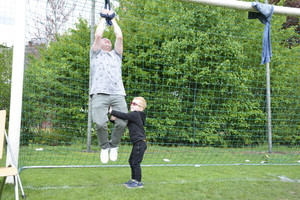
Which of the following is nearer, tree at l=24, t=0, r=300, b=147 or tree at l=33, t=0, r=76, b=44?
tree at l=33, t=0, r=76, b=44

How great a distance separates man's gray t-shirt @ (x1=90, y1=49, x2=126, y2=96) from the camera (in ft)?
11.1

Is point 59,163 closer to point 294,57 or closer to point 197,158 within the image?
point 197,158

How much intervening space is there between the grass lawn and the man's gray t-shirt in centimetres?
124

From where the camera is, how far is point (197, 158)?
5961mm

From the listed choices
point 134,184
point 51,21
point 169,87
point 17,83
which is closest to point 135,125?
point 134,184

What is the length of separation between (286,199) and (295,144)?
5.20 meters

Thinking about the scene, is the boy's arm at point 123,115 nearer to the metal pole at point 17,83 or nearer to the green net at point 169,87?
the metal pole at point 17,83

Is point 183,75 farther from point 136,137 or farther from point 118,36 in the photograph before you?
point 136,137

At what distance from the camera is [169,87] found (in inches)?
260

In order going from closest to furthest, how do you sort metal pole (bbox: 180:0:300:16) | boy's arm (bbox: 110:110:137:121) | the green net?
boy's arm (bbox: 110:110:137:121) < metal pole (bbox: 180:0:300:16) < the green net

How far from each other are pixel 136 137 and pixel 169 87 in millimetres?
3314

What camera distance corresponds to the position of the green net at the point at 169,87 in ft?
17.2

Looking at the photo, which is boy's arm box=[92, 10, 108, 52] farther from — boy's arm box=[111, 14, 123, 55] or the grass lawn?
the grass lawn

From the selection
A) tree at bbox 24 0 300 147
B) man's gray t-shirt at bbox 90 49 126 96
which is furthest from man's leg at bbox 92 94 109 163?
tree at bbox 24 0 300 147
